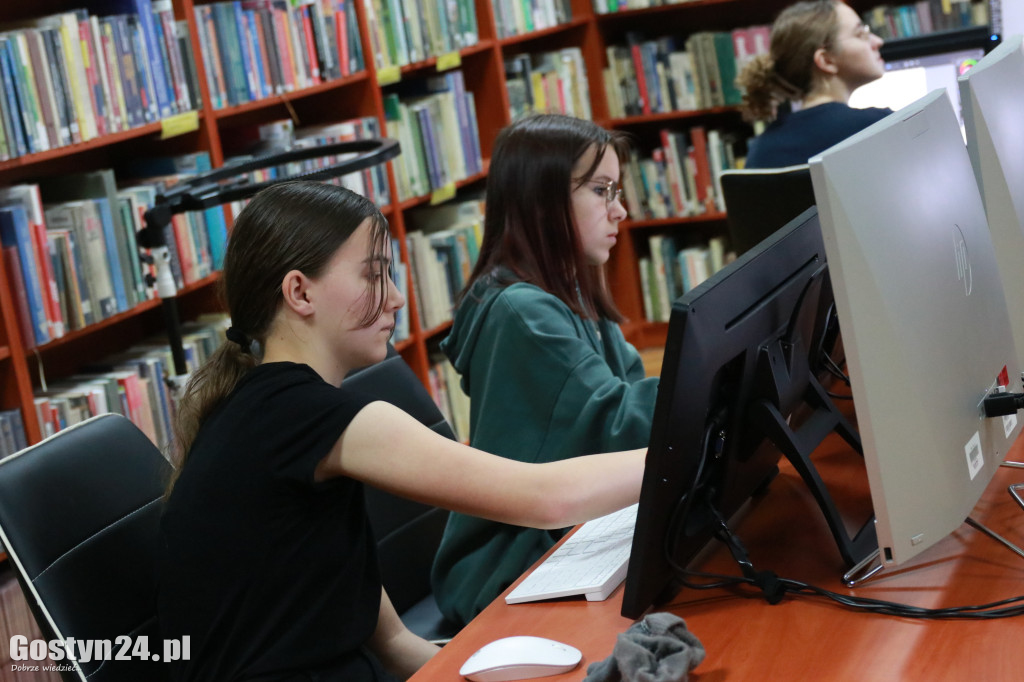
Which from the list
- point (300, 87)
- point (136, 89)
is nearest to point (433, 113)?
point (300, 87)

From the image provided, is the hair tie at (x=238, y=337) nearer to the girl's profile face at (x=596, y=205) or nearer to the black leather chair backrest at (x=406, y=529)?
the black leather chair backrest at (x=406, y=529)

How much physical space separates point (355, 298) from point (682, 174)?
3323 millimetres

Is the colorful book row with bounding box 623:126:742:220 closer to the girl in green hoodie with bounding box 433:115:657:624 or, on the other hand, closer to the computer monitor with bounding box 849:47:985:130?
the computer monitor with bounding box 849:47:985:130

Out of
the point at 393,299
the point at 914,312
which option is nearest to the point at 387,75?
the point at 393,299

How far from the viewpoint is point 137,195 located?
2.55m

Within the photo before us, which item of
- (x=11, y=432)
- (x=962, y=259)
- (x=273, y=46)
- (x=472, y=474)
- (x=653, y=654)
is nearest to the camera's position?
(x=653, y=654)

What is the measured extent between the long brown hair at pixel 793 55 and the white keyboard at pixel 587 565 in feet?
6.69

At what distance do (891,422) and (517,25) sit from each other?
325cm

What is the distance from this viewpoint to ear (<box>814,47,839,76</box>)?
3.05 metres

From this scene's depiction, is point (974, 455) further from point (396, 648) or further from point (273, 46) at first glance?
point (273, 46)

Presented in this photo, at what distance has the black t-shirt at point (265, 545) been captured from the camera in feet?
3.97

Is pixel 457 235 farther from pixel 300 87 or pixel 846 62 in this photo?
pixel 846 62

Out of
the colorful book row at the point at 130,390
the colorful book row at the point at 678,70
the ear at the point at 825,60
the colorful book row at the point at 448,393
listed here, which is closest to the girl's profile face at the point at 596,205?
the colorful book row at the point at 130,390

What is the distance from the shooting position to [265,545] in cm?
123
